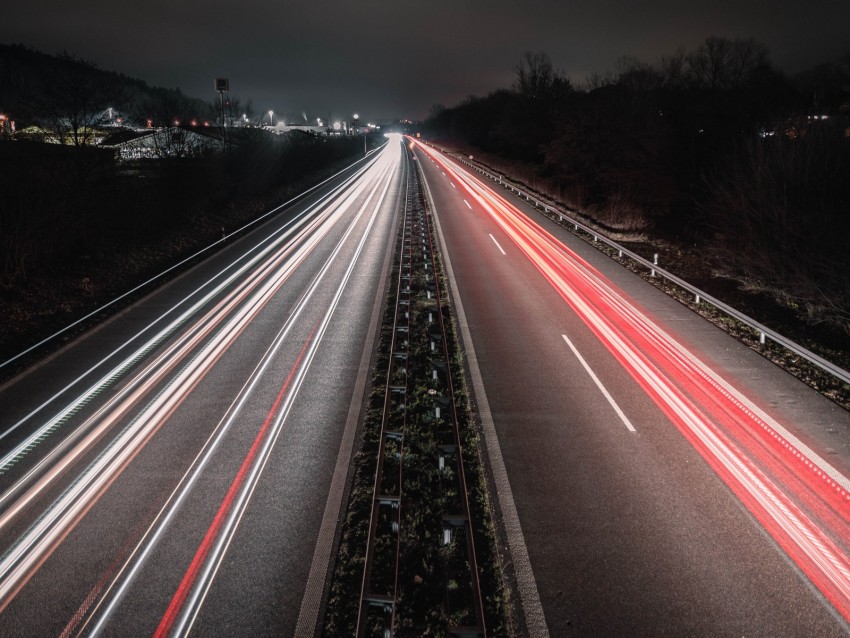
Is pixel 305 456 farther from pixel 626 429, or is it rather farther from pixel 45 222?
pixel 45 222

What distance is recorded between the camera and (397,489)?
6.58 meters

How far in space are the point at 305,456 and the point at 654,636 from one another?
4.87 meters

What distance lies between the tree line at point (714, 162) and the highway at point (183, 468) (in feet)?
40.3

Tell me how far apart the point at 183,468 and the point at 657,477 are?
21.9ft

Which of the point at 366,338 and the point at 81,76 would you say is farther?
the point at 81,76

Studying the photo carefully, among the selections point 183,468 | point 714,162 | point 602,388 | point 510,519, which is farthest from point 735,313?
point 714,162

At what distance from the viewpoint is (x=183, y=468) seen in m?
7.04

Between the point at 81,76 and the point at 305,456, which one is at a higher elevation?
the point at 81,76

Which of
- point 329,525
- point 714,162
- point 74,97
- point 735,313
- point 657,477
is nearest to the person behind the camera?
point 329,525

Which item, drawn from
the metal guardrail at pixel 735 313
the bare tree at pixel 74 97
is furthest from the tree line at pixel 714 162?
the bare tree at pixel 74 97

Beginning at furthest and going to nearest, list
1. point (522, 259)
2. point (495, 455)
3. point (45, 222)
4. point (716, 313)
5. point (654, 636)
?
point (522, 259) < point (45, 222) < point (716, 313) < point (495, 455) < point (654, 636)

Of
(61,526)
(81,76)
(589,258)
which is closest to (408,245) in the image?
(589,258)

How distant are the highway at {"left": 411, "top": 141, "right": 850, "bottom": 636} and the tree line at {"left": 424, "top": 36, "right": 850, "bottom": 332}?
14.3 feet

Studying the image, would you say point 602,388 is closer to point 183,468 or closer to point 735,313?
point 735,313
